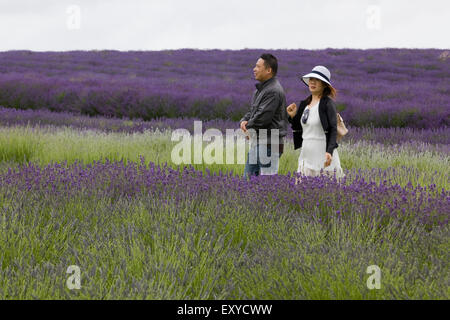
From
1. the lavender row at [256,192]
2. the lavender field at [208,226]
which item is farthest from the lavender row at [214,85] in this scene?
the lavender row at [256,192]

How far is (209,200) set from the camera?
3742 millimetres

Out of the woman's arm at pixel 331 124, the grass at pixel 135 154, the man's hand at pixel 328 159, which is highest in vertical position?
the woman's arm at pixel 331 124

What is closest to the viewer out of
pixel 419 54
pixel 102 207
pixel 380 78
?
pixel 102 207

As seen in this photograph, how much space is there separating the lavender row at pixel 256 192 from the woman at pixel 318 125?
12.9 inches

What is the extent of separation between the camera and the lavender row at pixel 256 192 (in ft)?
11.6

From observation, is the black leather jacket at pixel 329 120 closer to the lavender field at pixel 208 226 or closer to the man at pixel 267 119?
the lavender field at pixel 208 226

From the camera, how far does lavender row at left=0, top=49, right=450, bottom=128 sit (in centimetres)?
1104

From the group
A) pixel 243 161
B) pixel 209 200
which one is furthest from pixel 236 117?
pixel 209 200

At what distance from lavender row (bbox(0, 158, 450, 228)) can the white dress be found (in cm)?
30

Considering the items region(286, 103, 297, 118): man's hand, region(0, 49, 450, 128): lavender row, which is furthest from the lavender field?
region(0, 49, 450, 128): lavender row
